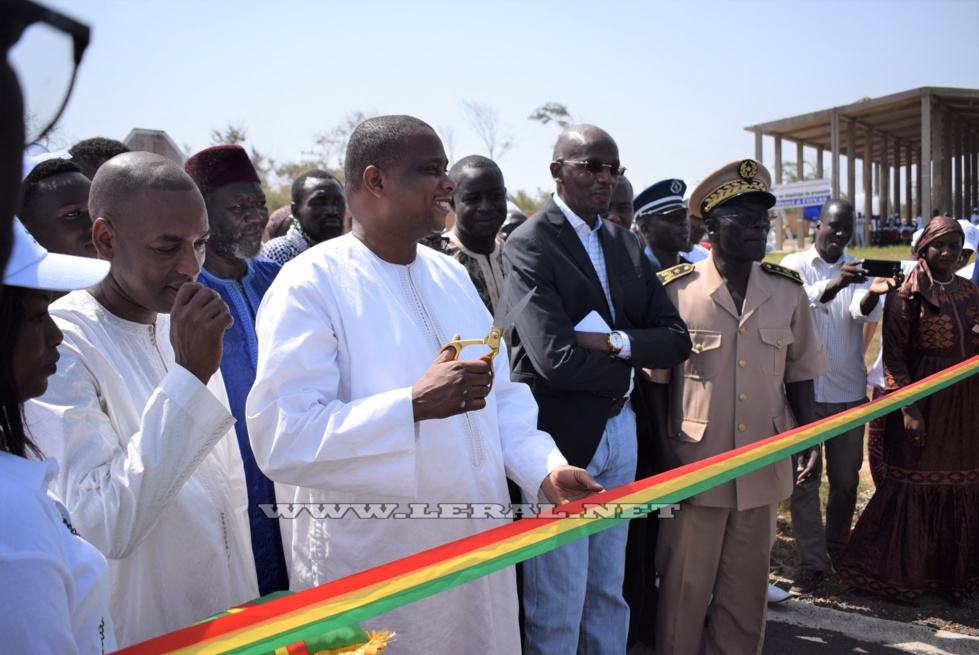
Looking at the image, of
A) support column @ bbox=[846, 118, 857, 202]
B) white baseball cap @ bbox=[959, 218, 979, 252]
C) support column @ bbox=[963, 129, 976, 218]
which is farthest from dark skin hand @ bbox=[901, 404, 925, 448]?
support column @ bbox=[963, 129, 976, 218]

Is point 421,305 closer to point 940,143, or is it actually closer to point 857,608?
point 857,608

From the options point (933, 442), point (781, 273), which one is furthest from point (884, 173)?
point (781, 273)

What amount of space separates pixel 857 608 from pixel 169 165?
15.6 feet

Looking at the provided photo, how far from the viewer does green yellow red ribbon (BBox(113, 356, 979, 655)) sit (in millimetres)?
1472

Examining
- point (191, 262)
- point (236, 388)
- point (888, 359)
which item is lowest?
point (888, 359)

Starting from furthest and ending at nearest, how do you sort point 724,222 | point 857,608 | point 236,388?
point 857,608
point 724,222
point 236,388

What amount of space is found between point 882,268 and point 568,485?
3590 mm

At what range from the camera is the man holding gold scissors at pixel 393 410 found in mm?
2164

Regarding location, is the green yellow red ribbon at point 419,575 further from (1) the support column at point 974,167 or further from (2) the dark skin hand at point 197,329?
(1) the support column at point 974,167

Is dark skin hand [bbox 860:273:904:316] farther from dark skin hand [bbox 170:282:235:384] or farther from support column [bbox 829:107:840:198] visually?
support column [bbox 829:107:840:198]

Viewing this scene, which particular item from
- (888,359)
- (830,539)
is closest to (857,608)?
(830,539)

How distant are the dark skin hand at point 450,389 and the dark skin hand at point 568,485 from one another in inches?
15.4

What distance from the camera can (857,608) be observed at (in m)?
4.77

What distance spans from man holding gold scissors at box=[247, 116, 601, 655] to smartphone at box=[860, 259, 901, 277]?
11.0 feet
